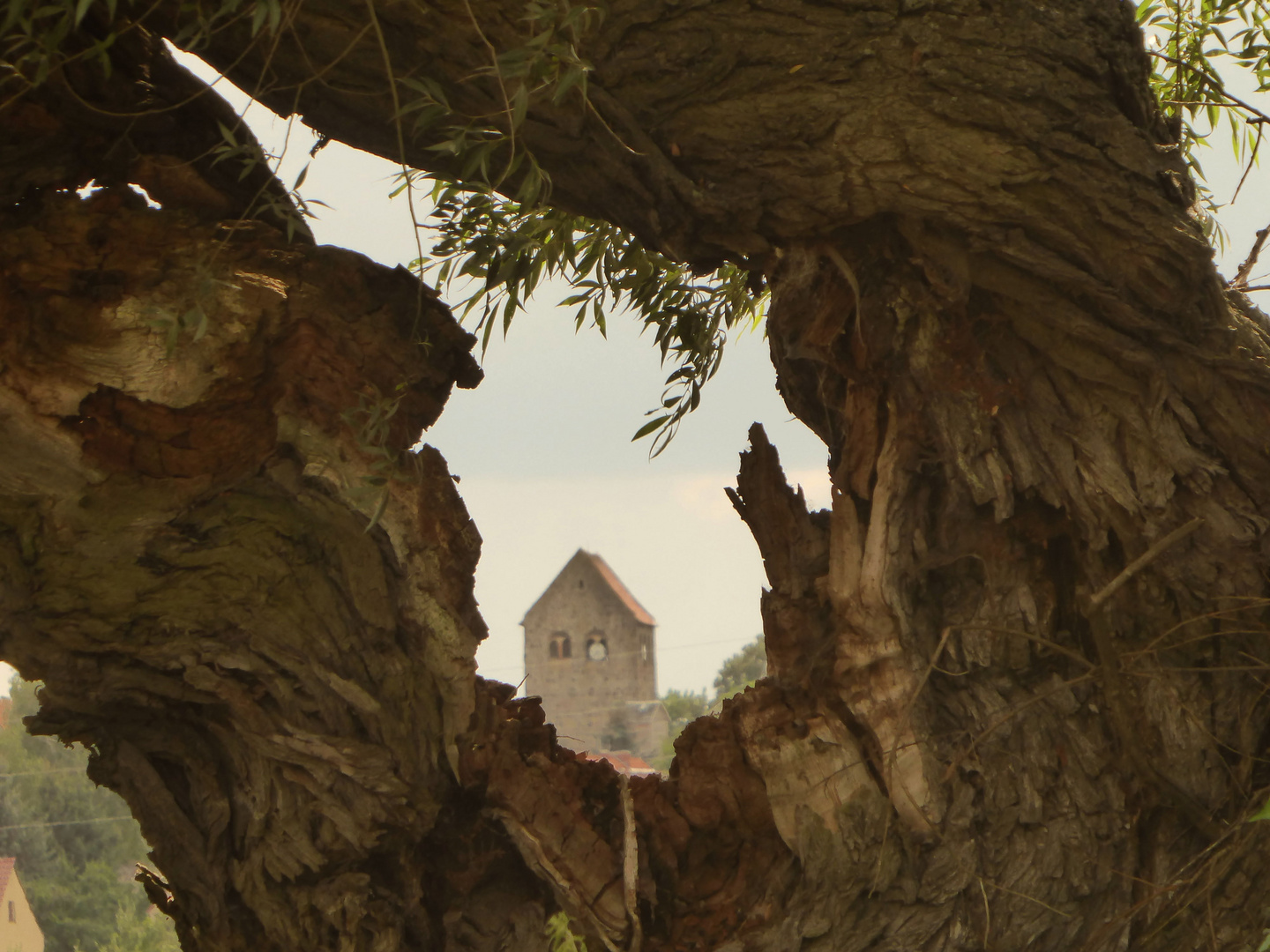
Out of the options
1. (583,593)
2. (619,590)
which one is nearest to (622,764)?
(583,593)

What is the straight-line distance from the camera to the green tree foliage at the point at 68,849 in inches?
580

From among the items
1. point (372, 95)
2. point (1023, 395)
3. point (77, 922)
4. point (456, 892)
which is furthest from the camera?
point (77, 922)

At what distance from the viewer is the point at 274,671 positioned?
2.24 metres

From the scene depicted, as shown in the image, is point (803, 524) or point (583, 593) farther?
point (583, 593)

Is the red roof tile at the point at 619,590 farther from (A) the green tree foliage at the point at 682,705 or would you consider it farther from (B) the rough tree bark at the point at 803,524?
(B) the rough tree bark at the point at 803,524

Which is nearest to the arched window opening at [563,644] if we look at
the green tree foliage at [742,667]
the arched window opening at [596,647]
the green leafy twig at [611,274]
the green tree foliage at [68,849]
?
the arched window opening at [596,647]

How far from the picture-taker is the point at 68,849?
59.4 ft

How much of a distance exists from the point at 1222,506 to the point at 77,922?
55.1 feet

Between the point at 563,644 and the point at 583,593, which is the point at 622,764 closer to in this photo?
the point at 563,644

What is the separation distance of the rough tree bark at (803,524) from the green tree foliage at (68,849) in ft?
40.8

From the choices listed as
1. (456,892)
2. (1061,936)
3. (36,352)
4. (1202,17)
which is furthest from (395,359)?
(1202,17)

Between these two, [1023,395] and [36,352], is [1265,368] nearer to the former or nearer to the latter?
[1023,395]

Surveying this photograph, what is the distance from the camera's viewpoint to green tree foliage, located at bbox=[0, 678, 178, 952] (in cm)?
1474

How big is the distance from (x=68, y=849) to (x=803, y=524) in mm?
19403
